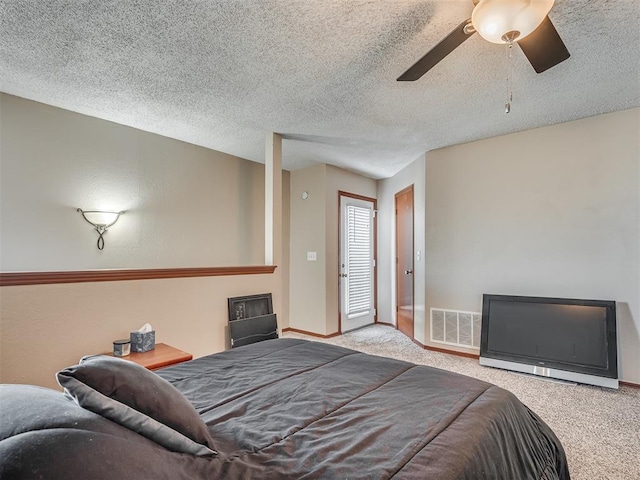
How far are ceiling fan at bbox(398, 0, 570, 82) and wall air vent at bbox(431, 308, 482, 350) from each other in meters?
2.89

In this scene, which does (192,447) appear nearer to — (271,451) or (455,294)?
(271,451)

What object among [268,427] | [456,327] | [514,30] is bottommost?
[456,327]

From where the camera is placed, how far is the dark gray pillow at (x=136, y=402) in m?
0.85

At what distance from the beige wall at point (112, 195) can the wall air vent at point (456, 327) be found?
2.69m

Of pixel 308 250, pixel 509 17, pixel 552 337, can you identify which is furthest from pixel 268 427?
pixel 308 250

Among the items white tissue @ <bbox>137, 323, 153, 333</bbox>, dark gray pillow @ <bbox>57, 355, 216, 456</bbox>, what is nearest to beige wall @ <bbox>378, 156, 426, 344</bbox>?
white tissue @ <bbox>137, 323, 153, 333</bbox>

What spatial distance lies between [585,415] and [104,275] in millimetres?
3791

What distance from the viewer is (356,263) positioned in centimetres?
554

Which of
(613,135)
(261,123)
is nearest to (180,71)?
(261,123)

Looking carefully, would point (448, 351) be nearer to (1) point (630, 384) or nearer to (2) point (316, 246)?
(1) point (630, 384)

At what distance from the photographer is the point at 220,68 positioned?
2441 mm

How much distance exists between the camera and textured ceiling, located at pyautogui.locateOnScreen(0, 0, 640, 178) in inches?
74.7

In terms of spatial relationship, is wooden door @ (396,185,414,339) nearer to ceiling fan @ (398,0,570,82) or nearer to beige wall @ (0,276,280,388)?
beige wall @ (0,276,280,388)

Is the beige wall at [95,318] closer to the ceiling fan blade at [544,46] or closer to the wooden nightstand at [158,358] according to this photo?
the wooden nightstand at [158,358]
